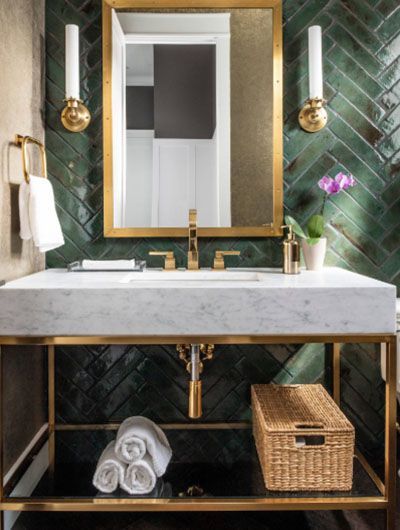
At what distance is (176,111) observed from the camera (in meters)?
2.13

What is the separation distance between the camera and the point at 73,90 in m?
2.07

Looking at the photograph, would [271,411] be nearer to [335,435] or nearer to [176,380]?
[335,435]

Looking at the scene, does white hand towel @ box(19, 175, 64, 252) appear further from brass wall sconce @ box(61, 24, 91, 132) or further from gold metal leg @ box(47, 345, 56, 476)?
gold metal leg @ box(47, 345, 56, 476)

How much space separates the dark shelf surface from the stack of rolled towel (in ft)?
0.11

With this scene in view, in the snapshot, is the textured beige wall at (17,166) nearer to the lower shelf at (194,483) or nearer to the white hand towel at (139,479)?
the lower shelf at (194,483)

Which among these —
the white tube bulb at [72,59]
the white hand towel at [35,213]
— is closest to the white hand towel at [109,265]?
the white hand towel at [35,213]

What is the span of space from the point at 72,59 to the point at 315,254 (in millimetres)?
1307

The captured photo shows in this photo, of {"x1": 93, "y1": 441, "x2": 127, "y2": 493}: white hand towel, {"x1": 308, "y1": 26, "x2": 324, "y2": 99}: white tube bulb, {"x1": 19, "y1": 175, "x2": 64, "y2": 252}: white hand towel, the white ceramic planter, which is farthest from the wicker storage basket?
{"x1": 308, "y1": 26, "x2": 324, "y2": 99}: white tube bulb

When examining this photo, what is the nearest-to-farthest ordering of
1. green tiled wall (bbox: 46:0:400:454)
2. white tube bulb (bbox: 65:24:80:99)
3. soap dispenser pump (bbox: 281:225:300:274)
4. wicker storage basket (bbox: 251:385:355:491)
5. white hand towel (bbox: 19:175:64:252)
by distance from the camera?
wicker storage basket (bbox: 251:385:355:491) < white hand towel (bbox: 19:175:64:252) < soap dispenser pump (bbox: 281:225:300:274) < white tube bulb (bbox: 65:24:80:99) < green tiled wall (bbox: 46:0:400:454)

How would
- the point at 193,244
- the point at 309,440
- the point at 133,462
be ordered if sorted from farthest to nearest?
the point at 193,244 < the point at 309,440 < the point at 133,462

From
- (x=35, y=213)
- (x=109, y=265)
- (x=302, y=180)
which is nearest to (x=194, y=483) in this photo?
(x=109, y=265)

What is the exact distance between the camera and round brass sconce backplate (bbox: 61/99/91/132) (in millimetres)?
2109

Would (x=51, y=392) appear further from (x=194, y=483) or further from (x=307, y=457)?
(x=307, y=457)

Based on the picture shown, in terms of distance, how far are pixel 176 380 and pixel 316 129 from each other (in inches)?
50.4
